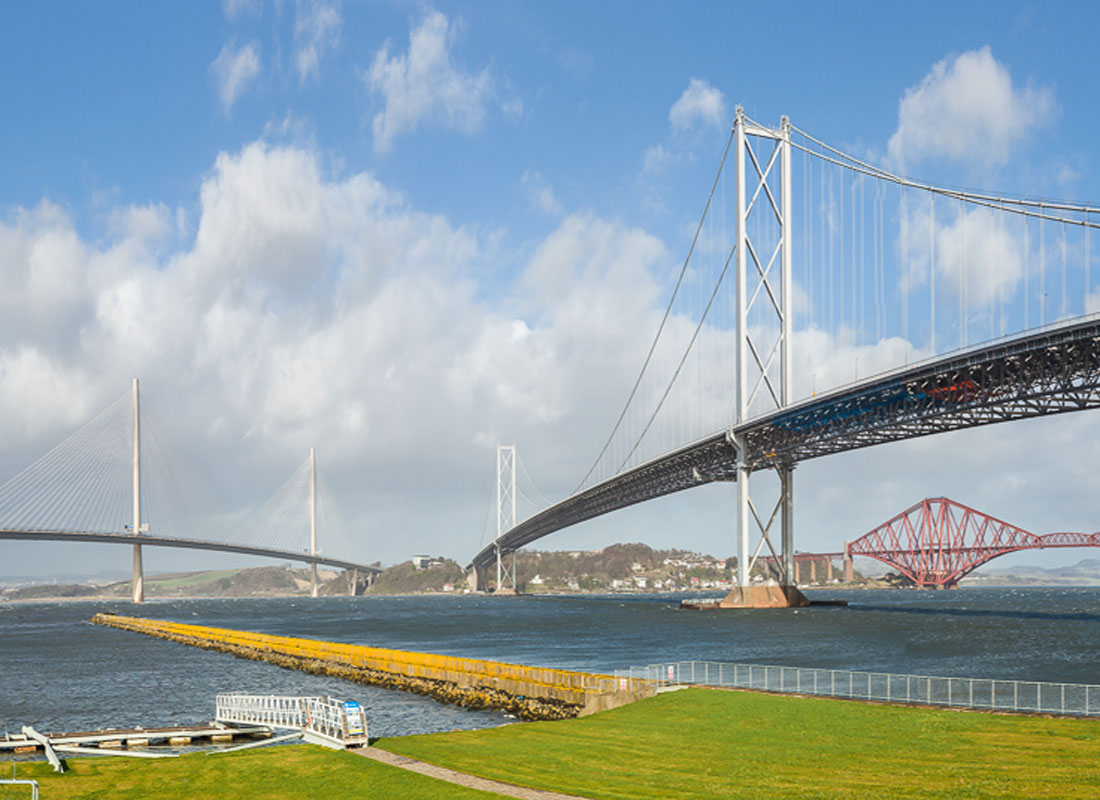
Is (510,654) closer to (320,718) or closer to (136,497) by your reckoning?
(320,718)

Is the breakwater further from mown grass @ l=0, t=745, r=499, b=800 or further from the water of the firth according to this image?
mown grass @ l=0, t=745, r=499, b=800

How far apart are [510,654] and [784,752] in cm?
3574

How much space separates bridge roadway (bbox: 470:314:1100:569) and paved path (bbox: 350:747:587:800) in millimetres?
43693

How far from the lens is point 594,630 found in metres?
76.4

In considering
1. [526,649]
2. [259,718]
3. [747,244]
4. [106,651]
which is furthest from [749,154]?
[259,718]

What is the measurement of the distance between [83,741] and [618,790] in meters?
15.2

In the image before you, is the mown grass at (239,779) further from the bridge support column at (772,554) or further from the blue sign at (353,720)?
the bridge support column at (772,554)

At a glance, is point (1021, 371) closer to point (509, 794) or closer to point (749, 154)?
point (749, 154)

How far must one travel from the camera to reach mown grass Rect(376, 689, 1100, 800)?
16516 millimetres

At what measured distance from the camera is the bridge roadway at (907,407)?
54844 millimetres

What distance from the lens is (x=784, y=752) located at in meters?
19.8

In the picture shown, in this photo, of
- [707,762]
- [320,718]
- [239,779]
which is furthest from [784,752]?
[320,718]

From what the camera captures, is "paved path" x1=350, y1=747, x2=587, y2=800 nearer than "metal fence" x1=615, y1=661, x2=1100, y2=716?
Yes

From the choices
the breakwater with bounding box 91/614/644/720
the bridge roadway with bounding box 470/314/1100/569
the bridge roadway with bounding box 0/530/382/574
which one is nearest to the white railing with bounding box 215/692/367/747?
the breakwater with bounding box 91/614/644/720
